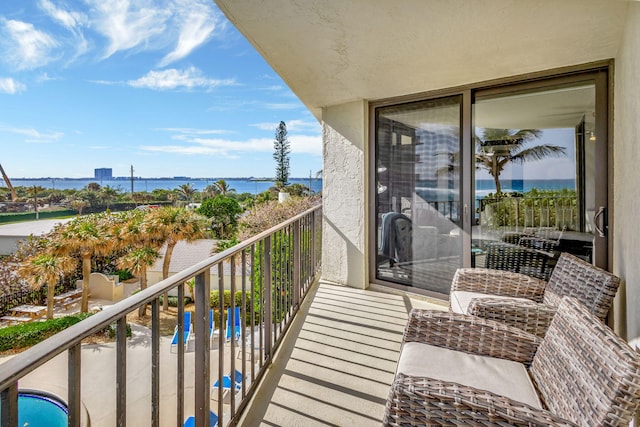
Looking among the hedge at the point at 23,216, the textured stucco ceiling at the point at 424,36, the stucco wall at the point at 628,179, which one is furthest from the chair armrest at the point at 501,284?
the hedge at the point at 23,216

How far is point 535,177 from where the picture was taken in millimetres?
2820

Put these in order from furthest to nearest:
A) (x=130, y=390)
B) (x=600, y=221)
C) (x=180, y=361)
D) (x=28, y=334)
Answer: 1. (x=28, y=334)
2. (x=130, y=390)
3. (x=600, y=221)
4. (x=180, y=361)

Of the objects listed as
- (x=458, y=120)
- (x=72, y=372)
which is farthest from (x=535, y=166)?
(x=72, y=372)

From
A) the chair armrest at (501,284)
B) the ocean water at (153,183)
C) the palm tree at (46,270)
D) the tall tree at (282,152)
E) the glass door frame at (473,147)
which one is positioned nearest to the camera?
the chair armrest at (501,284)

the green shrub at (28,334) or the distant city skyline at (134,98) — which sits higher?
the distant city skyline at (134,98)

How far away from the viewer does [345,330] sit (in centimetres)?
272

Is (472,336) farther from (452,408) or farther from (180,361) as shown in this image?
(180,361)

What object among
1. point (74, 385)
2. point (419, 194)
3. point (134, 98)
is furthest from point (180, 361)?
point (134, 98)

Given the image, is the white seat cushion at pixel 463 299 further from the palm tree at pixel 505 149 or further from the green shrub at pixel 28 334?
the green shrub at pixel 28 334

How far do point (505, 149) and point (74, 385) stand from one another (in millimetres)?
3236

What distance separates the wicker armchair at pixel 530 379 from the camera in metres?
0.93

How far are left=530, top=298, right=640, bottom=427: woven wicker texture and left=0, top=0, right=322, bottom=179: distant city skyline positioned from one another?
73.4 ft

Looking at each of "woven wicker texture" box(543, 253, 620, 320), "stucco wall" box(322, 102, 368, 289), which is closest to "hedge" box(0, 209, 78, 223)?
"stucco wall" box(322, 102, 368, 289)

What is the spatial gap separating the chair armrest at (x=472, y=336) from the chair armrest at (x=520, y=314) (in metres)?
0.21
